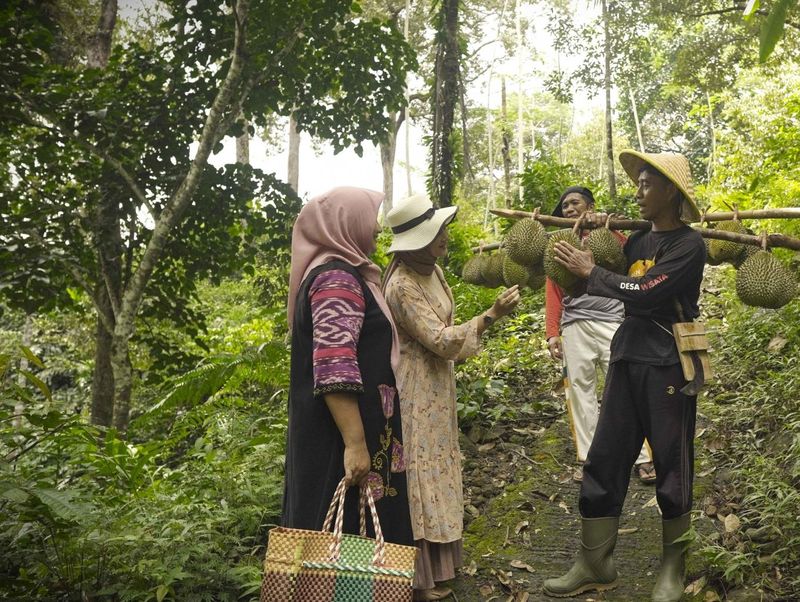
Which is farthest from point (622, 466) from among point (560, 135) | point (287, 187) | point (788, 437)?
point (560, 135)

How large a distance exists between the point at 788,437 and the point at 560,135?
41.2 m

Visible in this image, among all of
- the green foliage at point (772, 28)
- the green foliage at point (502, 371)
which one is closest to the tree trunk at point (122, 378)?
the green foliage at point (502, 371)

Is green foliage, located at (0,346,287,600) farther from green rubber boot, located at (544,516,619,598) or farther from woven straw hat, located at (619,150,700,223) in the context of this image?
woven straw hat, located at (619,150,700,223)

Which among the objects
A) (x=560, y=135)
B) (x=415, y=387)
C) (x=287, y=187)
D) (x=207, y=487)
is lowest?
(x=207, y=487)

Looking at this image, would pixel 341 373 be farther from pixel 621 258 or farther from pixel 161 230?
pixel 161 230

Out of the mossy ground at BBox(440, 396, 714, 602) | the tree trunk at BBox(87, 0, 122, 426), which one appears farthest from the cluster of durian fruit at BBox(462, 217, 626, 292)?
the tree trunk at BBox(87, 0, 122, 426)

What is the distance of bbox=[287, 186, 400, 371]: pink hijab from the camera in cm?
257

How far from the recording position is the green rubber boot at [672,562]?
3.05 m

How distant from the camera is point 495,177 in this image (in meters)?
36.5

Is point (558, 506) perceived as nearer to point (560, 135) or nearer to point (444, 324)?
point (444, 324)

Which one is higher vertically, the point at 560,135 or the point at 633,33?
the point at 560,135

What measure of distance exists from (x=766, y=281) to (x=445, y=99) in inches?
194

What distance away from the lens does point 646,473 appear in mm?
4633

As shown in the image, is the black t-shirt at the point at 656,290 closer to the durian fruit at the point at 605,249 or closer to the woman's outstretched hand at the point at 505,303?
the durian fruit at the point at 605,249
